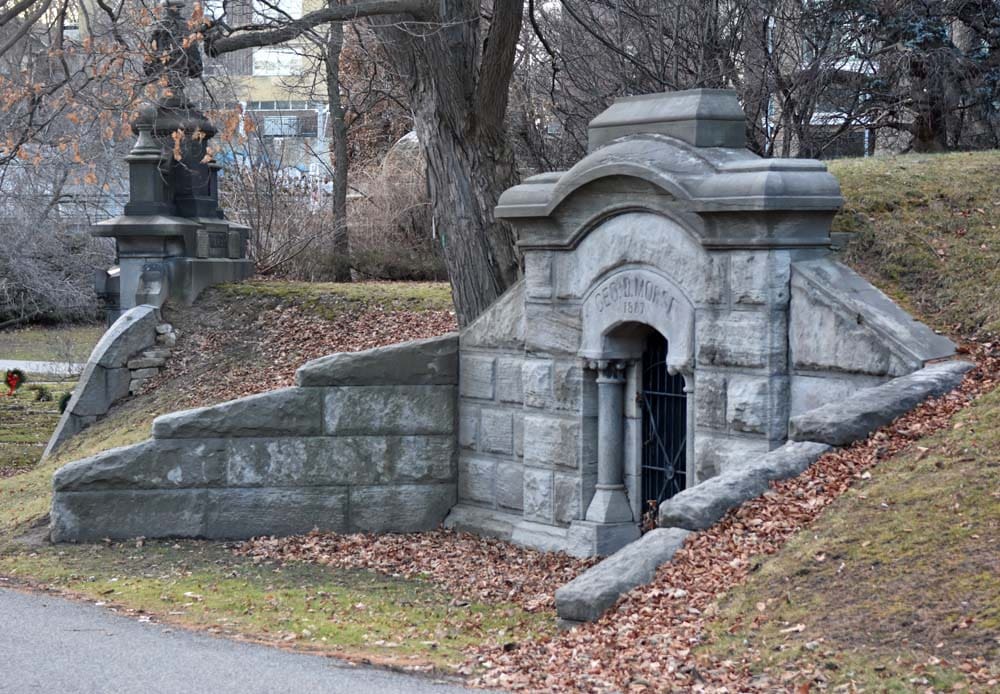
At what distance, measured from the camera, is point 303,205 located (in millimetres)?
25359

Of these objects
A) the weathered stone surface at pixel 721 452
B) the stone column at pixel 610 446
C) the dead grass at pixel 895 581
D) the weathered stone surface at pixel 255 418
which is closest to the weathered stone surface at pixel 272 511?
the weathered stone surface at pixel 255 418

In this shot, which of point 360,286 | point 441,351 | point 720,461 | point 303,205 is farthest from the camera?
point 303,205

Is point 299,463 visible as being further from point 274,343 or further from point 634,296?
point 274,343

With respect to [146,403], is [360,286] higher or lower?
higher

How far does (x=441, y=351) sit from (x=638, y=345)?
230 centimetres

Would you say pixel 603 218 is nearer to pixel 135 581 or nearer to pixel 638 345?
pixel 638 345

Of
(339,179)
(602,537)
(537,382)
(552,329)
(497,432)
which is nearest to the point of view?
(602,537)

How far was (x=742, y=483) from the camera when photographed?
28.3 ft

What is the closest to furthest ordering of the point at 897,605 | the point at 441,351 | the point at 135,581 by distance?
1. the point at 897,605
2. the point at 135,581
3. the point at 441,351

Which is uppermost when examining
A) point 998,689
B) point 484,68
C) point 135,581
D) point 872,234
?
point 484,68

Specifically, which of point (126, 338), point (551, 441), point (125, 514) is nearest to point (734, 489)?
point (551, 441)

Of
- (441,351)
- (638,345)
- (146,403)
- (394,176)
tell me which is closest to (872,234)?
(638,345)

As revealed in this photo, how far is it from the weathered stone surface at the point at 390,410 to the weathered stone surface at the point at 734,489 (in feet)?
14.9

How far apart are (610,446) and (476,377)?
1.95m
